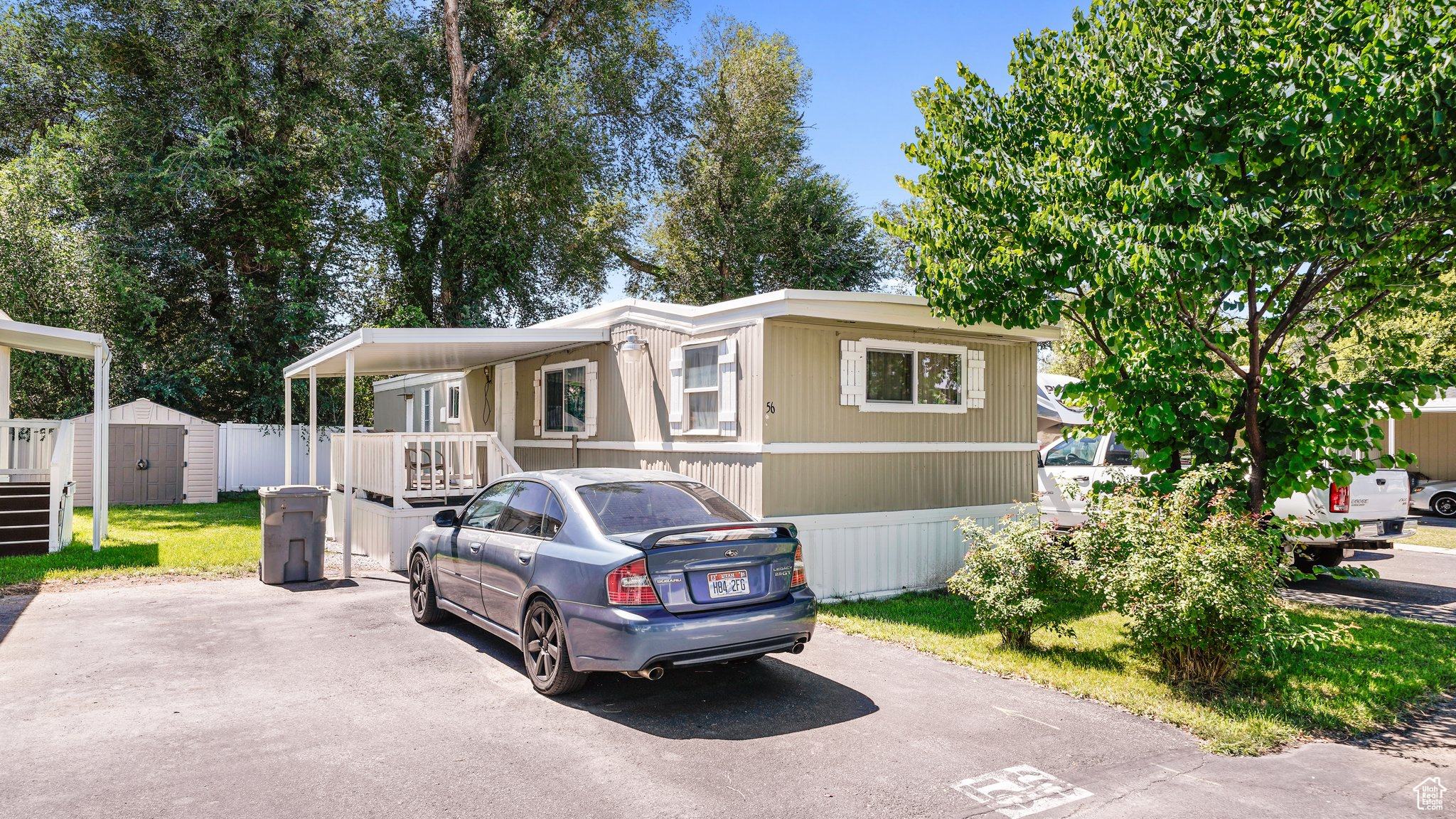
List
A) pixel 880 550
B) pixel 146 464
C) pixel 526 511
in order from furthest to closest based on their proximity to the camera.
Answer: pixel 146 464, pixel 880 550, pixel 526 511

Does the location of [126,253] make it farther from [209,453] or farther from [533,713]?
[533,713]

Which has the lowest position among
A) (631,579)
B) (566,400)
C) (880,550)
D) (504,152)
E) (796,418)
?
(880,550)

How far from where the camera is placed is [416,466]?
11.6m

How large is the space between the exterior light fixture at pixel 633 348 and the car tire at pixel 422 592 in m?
3.54

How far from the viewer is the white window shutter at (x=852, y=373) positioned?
29.0 ft

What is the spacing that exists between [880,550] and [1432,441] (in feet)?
63.3

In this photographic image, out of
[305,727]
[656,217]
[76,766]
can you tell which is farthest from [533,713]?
[656,217]

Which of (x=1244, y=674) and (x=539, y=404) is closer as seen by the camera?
(x=1244, y=674)

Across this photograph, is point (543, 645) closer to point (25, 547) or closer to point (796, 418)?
point (796, 418)

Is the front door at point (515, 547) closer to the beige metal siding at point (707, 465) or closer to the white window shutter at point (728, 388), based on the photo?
the beige metal siding at point (707, 465)

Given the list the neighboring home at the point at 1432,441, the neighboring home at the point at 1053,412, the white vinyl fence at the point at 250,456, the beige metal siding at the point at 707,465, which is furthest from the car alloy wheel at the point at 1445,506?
the white vinyl fence at the point at 250,456

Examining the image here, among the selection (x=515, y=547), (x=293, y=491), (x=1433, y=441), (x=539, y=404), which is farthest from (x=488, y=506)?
(x=1433, y=441)

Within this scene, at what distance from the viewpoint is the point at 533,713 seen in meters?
5.11

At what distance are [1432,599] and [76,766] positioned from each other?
11559 millimetres
